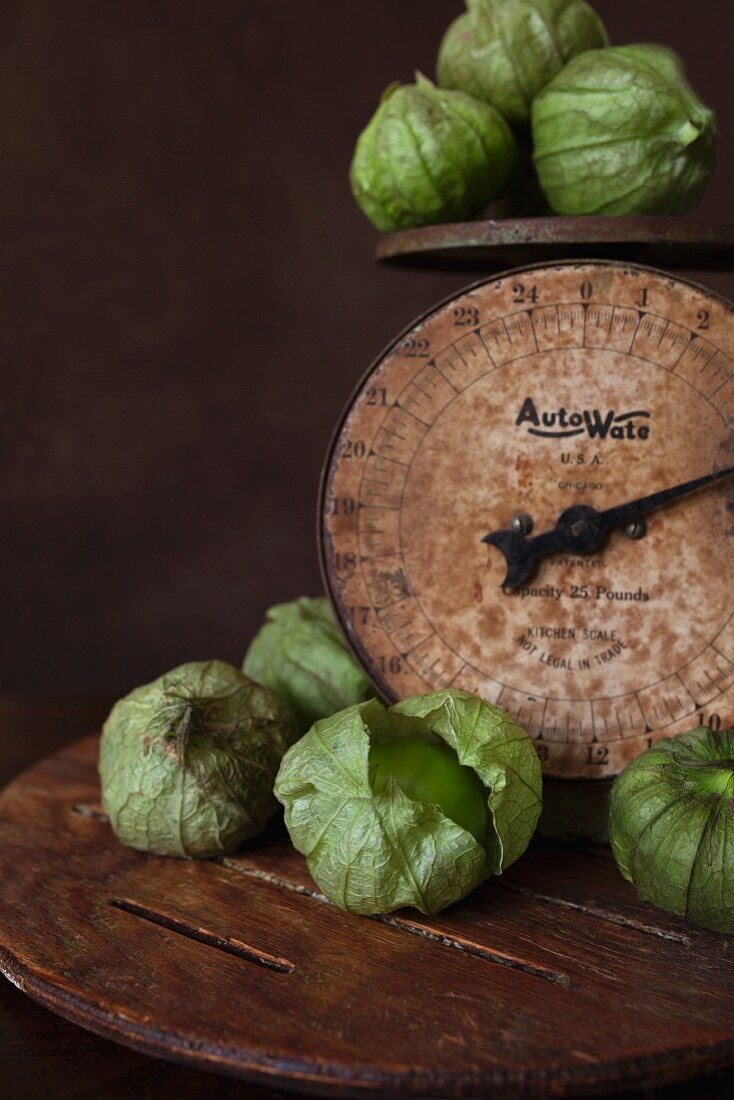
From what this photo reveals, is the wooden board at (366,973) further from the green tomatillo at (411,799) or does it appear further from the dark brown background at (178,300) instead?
the dark brown background at (178,300)

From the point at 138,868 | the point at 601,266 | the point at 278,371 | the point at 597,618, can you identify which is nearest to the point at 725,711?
the point at 597,618

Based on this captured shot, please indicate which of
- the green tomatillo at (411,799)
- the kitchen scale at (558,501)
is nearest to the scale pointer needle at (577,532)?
the kitchen scale at (558,501)

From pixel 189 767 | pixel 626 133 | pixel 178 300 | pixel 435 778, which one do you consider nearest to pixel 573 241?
pixel 626 133

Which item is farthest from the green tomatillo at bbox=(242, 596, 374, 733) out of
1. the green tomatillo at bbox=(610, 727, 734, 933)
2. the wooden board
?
the green tomatillo at bbox=(610, 727, 734, 933)

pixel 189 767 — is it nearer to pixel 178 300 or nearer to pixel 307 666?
pixel 307 666

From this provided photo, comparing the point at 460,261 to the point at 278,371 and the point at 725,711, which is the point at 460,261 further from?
the point at 278,371

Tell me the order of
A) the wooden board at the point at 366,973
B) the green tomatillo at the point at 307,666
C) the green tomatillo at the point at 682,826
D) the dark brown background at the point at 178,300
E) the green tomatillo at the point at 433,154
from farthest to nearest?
the dark brown background at the point at 178,300 < the green tomatillo at the point at 307,666 < the green tomatillo at the point at 433,154 < the green tomatillo at the point at 682,826 < the wooden board at the point at 366,973
